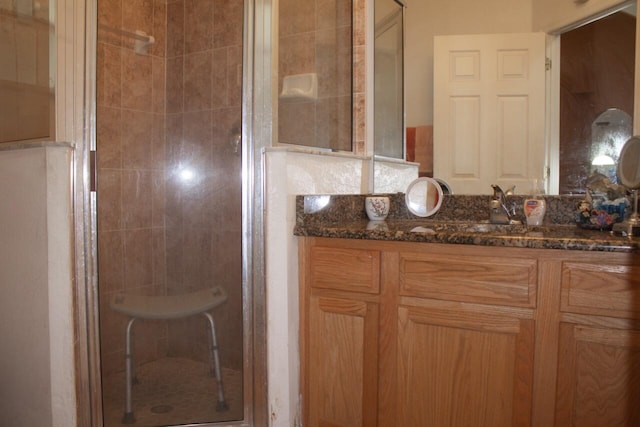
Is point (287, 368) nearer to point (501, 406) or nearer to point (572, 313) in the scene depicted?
point (501, 406)

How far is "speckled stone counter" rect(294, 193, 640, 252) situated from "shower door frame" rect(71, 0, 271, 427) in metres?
0.19

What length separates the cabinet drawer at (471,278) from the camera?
1360 millimetres

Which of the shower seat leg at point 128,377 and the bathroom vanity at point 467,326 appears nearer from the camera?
the bathroom vanity at point 467,326

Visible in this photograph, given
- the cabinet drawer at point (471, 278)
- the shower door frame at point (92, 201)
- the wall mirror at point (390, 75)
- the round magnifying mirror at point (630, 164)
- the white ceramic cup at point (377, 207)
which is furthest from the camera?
the wall mirror at point (390, 75)

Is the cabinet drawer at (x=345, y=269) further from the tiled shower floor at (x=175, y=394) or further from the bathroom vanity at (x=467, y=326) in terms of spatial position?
the tiled shower floor at (x=175, y=394)

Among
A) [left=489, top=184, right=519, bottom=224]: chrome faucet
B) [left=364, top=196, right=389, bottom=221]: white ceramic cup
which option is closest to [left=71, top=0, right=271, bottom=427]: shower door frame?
[left=364, top=196, right=389, bottom=221]: white ceramic cup

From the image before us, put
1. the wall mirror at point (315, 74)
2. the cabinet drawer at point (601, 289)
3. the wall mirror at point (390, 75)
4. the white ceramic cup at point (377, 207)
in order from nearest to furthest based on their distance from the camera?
the cabinet drawer at point (601, 289)
the wall mirror at point (315, 74)
the white ceramic cup at point (377, 207)
the wall mirror at point (390, 75)

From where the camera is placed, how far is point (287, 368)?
1.71 m

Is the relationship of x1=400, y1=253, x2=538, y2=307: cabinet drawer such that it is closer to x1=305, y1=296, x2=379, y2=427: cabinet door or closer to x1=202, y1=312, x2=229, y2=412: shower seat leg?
Answer: x1=305, y1=296, x2=379, y2=427: cabinet door

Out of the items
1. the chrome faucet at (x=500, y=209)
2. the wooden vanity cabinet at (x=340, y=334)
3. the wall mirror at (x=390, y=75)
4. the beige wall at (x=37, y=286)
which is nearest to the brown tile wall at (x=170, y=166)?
the beige wall at (x=37, y=286)

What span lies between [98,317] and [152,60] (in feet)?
3.55

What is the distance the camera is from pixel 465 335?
1.44 metres

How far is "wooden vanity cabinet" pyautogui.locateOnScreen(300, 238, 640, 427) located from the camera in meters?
1.27

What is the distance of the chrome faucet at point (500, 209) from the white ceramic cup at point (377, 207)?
16.1 inches
